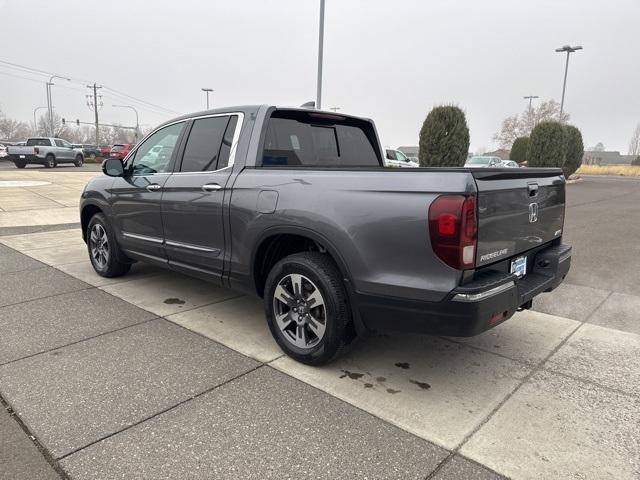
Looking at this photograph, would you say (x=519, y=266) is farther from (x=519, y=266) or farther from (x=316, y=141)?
(x=316, y=141)

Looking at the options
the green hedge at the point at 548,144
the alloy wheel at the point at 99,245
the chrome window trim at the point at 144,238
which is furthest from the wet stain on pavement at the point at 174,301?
the green hedge at the point at 548,144

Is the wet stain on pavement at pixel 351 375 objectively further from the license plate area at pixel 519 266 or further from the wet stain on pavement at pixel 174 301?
the wet stain on pavement at pixel 174 301

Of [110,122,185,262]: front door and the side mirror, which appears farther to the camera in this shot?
the side mirror

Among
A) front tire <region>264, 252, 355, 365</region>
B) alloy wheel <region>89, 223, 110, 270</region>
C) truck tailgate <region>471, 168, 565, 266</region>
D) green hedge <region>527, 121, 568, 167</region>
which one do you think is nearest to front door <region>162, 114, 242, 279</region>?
front tire <region>264, 252, 355, 365</region>

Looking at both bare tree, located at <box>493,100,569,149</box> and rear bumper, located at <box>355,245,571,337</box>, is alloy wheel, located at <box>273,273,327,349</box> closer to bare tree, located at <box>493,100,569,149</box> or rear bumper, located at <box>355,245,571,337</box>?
rear bumper, located at <box>355,245,571,337</box>

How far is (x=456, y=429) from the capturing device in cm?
260

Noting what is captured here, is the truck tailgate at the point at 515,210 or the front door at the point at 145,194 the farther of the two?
the front door at the point at 145,194

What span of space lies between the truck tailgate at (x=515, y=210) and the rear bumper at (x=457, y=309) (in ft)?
0.52

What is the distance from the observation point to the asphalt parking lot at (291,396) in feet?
7.57

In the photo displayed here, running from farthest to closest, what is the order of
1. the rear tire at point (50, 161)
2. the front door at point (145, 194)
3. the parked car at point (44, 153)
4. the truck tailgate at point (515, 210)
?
1. the rear tire at point (50, 161)
2. the parked car at point (44, 153)
3. the front door at point (145, 194)
4. the truck tailgate at point (515, 210)

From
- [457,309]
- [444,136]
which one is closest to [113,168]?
[457,309]

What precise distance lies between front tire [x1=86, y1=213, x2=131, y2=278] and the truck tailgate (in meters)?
4.07

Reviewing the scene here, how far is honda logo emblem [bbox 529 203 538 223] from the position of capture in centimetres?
312

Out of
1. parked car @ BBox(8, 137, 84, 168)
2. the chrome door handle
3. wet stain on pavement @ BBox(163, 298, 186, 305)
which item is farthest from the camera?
parked car @ BBox(8, 137, 84, 168)
